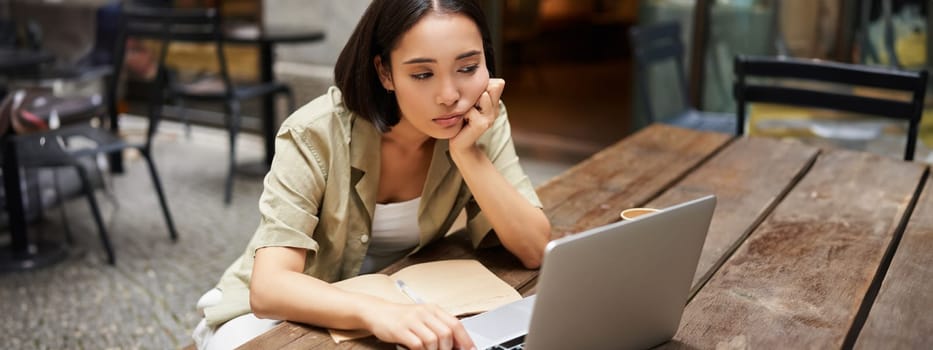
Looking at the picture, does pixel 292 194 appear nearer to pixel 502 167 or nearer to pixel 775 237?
pixel 502 167

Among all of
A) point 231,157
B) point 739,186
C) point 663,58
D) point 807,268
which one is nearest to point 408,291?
point 807,268

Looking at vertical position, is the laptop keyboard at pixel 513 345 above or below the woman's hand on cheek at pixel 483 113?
below

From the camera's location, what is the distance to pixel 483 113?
1465 mm

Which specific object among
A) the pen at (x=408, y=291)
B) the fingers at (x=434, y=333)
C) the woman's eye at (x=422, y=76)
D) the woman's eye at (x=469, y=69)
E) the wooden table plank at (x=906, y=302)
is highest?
Answer: the woman's eye at (x=469, y=69)

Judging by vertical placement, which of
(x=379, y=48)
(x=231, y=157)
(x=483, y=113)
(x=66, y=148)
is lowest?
(x=231, y=157)

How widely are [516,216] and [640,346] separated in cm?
42

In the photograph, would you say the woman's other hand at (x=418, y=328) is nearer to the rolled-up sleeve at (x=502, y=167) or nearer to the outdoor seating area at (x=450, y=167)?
the outdoor seating area at (x=450, y=167)

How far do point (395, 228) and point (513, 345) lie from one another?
0.53 metres

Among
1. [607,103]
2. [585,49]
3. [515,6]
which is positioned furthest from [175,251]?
[585,49]

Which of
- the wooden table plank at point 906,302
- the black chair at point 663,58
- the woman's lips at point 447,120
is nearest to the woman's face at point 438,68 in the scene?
the woman's lips at point 447,120

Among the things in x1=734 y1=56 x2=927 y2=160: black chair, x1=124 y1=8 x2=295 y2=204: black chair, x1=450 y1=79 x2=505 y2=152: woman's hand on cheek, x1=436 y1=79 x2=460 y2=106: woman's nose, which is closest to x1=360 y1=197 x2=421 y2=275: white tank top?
x1=450 y1=79 x2=505 y2=152: woman's hand on cheek

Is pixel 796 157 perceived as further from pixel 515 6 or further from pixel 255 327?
pixel 515 6

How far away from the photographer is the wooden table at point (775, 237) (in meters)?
1.23

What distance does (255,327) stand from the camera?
4.53 ft
